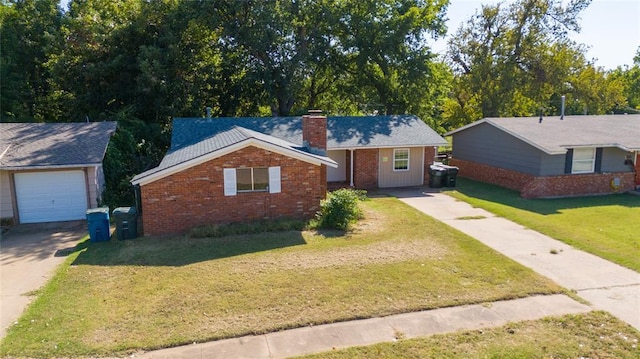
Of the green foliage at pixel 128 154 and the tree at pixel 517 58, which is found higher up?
the tree at pixel 517 58

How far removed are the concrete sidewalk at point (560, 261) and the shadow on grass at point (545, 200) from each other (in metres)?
2.22

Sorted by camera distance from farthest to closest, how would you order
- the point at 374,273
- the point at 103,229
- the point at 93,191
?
1. the point at 93,191
2. the point at 103,229
3. the point at 374,273

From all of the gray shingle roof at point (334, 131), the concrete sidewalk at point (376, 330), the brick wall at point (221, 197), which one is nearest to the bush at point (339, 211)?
the brick wall at point (221, 197)

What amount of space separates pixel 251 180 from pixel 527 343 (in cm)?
911

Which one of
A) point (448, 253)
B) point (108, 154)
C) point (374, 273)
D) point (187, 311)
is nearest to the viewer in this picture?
point (187, 311)

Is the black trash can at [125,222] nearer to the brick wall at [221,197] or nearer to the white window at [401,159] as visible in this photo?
the brick wall at [221,197]

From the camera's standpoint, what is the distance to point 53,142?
15992 mm

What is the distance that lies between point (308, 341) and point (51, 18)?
29238mm

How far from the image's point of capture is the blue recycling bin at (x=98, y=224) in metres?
12.1

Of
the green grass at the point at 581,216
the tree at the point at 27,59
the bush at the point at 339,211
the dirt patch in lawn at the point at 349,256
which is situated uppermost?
the tree at the point at 27,59

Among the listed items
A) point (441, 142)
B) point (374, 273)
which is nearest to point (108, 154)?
point (374, 273)

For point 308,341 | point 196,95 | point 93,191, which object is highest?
point 196,95

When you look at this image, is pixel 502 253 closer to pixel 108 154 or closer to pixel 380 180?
pixel 380 180

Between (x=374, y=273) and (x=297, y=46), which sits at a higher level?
(x=297, y=46)
